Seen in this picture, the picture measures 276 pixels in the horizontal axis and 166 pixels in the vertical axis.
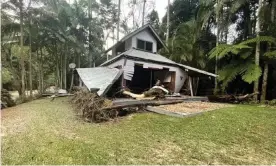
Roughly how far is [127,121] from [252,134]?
381 centimetres

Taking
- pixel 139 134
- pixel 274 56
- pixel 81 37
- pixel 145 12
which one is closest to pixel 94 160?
pixel 139 134

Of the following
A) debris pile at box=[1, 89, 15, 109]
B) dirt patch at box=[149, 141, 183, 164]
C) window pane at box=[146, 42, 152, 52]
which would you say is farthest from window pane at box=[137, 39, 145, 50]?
dirt patch at box=[149, 141, 183, 164]

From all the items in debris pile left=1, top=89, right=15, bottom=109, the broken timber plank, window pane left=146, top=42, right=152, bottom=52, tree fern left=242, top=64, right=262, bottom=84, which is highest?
window pane left=146, top=42, right=152, bottom=52

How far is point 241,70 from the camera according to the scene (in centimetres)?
1233

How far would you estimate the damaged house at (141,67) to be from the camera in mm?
11219

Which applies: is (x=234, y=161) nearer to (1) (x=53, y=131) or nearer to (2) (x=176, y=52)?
(1) (x=53, y=131)

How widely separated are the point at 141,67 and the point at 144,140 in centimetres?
1039

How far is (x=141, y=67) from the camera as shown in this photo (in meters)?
15.1

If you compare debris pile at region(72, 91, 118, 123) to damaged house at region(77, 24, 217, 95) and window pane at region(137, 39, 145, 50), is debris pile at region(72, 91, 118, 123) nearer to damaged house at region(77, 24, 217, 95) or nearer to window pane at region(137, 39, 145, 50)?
damaged house at region(77, 24, 217, 95)

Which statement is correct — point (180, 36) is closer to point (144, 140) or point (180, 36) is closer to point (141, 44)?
point (141, 44)

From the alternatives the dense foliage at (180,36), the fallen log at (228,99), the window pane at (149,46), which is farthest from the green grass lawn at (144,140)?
the window pane at (149,46)

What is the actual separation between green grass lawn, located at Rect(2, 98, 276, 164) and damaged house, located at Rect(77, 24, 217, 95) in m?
3.61

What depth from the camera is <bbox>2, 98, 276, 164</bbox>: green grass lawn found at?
4078mm

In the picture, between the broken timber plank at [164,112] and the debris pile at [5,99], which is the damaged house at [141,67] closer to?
the broken timber plank at [164,112]
